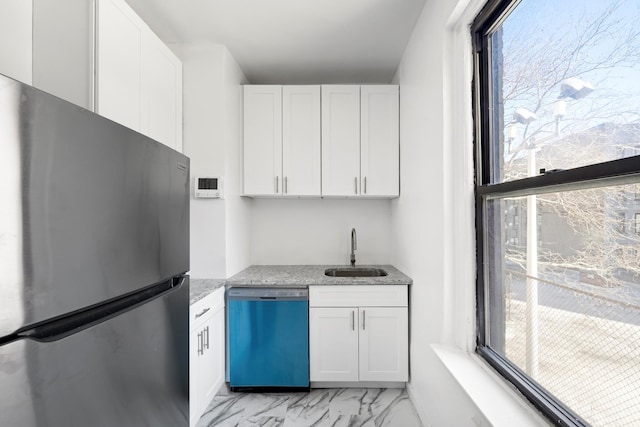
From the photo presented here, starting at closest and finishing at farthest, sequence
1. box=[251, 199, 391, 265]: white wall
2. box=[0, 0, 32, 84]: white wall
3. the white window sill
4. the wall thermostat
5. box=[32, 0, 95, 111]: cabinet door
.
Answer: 1. the white window sill
2. box=[0, 0, 32, 84]: white wall
3. box=[32, 0, 95, 111]: cabinet door
4. the wall thermostat
5. box=[251, 199, 391, 265]: white wall

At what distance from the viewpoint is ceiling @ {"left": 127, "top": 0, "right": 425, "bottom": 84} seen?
1888mm

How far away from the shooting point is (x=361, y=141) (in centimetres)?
261

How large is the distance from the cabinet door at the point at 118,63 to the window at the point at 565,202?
166 centimetres

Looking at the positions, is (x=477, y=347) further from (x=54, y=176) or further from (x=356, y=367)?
(x=54, y=176)

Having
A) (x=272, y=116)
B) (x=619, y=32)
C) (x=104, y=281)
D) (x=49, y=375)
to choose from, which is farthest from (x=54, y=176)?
(x=272, y=116)

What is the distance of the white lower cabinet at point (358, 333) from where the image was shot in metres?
2.25

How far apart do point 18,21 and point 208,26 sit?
3.64 ft

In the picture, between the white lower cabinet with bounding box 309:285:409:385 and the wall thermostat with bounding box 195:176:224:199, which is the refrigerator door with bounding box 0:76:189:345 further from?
the white lower cabinet with bounding box 309:285:409:385

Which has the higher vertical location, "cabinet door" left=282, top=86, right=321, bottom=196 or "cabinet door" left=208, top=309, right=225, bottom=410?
"cabinet door" left=282, top=86, right=321, bottom=196

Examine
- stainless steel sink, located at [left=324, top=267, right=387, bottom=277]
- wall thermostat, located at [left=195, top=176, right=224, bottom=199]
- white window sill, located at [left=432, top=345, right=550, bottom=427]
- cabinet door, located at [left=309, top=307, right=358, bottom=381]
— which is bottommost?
cabinet door, located at [left=309, top=307, right=358, bottom=381]

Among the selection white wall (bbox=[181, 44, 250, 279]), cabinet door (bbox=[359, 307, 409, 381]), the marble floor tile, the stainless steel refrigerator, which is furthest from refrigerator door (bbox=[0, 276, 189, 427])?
cabinet door (bbox=[359, 307, 409, 381])

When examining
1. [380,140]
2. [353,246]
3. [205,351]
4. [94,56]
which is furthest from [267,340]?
[94,56]

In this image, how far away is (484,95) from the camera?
1.44 meters

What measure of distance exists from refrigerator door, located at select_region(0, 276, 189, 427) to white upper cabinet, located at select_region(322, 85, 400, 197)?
181 cm
